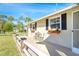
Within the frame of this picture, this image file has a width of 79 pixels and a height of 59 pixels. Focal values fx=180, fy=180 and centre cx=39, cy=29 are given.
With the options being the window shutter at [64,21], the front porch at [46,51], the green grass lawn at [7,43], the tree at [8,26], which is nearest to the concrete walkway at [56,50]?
the front porch at [46,51]

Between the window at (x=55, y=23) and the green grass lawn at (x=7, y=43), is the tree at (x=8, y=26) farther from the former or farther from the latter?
the window at (x=55, y=23)

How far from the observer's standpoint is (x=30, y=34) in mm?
12953

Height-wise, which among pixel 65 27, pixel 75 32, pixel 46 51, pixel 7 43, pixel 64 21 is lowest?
pixel 46 51

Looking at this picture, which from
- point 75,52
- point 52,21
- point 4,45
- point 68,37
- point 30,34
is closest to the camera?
point 75,52

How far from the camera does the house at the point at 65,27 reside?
26.9 feet

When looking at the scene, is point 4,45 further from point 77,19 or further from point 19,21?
point 77,19

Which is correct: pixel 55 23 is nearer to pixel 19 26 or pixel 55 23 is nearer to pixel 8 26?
pixel 19 26

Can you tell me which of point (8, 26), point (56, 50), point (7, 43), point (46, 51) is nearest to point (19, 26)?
point (8, 26)

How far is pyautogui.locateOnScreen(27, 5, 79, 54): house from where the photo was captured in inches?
323

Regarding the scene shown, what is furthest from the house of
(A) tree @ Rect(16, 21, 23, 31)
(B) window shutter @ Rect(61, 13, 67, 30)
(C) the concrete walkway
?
(A) tree @ Rect(16, 21, 23, 31)

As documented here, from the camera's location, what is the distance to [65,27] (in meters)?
9.73

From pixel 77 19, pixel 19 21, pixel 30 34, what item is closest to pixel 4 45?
pixel 19 21

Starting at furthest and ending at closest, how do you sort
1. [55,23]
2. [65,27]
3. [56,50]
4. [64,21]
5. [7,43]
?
[55,23]
[7,43]
[64,21]
[65,27]
[56,50]

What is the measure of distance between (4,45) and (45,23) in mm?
3809
